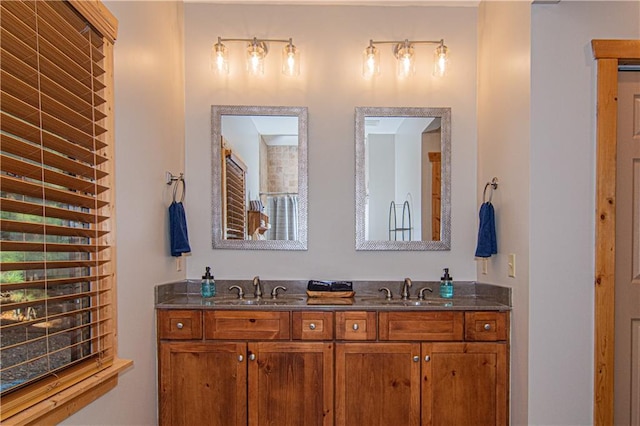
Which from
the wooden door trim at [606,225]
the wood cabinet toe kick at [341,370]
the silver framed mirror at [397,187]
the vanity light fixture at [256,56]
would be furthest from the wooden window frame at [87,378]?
the wooden door trim at [606,225]

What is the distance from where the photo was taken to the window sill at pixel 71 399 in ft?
3.71

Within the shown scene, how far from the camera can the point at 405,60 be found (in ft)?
8.03

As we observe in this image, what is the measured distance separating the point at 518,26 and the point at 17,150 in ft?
7.70

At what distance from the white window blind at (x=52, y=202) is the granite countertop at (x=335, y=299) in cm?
64

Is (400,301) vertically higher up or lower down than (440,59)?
lower down

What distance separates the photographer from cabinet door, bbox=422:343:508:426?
6.75 ft

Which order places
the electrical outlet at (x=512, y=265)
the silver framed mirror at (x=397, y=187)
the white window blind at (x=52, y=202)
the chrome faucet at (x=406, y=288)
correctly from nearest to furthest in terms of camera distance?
the white window blind at (x=52, y=202), the electrical outlet at (x=512, y=265), the chrome faucet at (x=406, y=288), the silver framed mirror at (x=397, y=187)

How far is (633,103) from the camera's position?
6.05ft

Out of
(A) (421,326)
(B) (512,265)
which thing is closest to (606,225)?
(B) (512,265)

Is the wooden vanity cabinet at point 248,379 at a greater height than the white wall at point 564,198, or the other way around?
the white wall at point 564,198

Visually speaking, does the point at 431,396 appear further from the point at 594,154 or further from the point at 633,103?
the point at 633,103

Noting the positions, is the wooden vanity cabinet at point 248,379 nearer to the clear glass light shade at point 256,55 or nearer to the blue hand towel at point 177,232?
the blue hand towel at point 177,232

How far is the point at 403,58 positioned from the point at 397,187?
87 cm

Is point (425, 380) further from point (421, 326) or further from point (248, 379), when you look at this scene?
point (248, 379)
